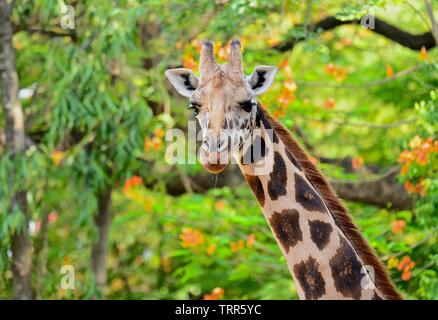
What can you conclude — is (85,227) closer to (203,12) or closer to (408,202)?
(203,12)

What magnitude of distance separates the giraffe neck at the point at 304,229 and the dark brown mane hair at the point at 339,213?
4 cm

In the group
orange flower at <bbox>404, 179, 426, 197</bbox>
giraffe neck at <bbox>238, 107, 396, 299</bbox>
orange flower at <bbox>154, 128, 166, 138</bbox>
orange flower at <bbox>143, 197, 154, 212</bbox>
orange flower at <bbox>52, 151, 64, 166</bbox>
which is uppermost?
giraffe neck at <bbox>238, 107, 396, 299</bbox>

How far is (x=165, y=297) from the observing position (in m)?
13.7

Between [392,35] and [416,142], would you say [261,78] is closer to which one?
[416,142]

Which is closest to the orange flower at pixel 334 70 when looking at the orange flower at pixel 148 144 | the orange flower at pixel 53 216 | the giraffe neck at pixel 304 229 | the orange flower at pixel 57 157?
the orange flower at pixel 148 144

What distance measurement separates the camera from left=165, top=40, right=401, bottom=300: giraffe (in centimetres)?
601

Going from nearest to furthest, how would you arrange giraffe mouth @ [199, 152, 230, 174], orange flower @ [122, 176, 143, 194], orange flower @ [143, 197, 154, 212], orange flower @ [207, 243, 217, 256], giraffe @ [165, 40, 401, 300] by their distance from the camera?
1. giraffe mouth @ [199, 152, 230, 174]
2. giraffe @ [165, 40, 401, 300]
3. orange flower @ [207, 243, 217, 256]
4. orange flower @ [122, 176, 143, 194]
5. orange flower @ [143, 197, 154, 212]

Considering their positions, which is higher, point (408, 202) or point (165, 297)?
point (408, 202)

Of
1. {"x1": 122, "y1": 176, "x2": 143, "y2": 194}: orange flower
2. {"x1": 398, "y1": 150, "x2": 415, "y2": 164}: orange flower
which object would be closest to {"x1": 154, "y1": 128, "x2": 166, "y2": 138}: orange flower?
{"x1": 122, "y1": 176, "x2": 143, "y2": 194}: orange flower

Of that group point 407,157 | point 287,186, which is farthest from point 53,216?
point 287,186

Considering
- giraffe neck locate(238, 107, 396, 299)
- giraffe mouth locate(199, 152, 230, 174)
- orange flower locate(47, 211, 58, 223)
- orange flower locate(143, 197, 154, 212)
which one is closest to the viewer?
giraffe mouth locate(199, 152, 230, 174)

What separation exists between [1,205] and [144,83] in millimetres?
2830

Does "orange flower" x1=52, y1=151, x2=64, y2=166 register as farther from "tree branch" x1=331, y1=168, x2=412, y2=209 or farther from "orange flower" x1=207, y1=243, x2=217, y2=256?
"tree branch" x1=331, y1=168, x2=412, y2=209

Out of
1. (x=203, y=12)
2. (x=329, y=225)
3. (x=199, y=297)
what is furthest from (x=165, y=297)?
(x=329, y=225)
